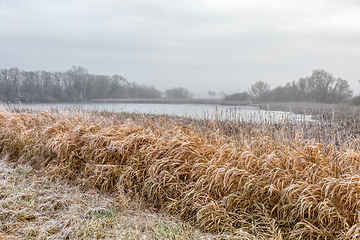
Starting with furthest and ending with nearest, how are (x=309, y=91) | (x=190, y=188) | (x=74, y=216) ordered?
1. (x=309, y=91)
2. (x=190, y=188)
3. (x=74, y=216)

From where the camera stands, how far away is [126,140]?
4.34 metres

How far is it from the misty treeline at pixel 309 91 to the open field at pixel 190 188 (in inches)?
649

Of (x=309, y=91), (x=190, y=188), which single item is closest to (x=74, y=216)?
(x=190, y=188)

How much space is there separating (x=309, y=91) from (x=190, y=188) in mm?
20480

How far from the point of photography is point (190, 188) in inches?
132

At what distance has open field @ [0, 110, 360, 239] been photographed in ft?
8.54

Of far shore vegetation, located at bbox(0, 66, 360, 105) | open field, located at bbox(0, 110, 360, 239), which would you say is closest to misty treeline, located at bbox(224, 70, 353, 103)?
far shore vegetation, located at bbox(0, 66, 360, 105)

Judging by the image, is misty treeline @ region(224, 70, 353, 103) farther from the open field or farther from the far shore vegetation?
the open field

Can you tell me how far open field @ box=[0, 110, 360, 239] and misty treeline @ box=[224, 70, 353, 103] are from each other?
16490mm

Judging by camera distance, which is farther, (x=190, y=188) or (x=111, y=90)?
(x=111, y=90)

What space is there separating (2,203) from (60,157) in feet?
4.79

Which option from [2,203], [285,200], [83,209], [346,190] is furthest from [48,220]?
[346,190]

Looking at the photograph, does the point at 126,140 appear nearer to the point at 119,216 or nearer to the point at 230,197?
the point at 119,216

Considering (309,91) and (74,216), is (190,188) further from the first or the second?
(309,91)
